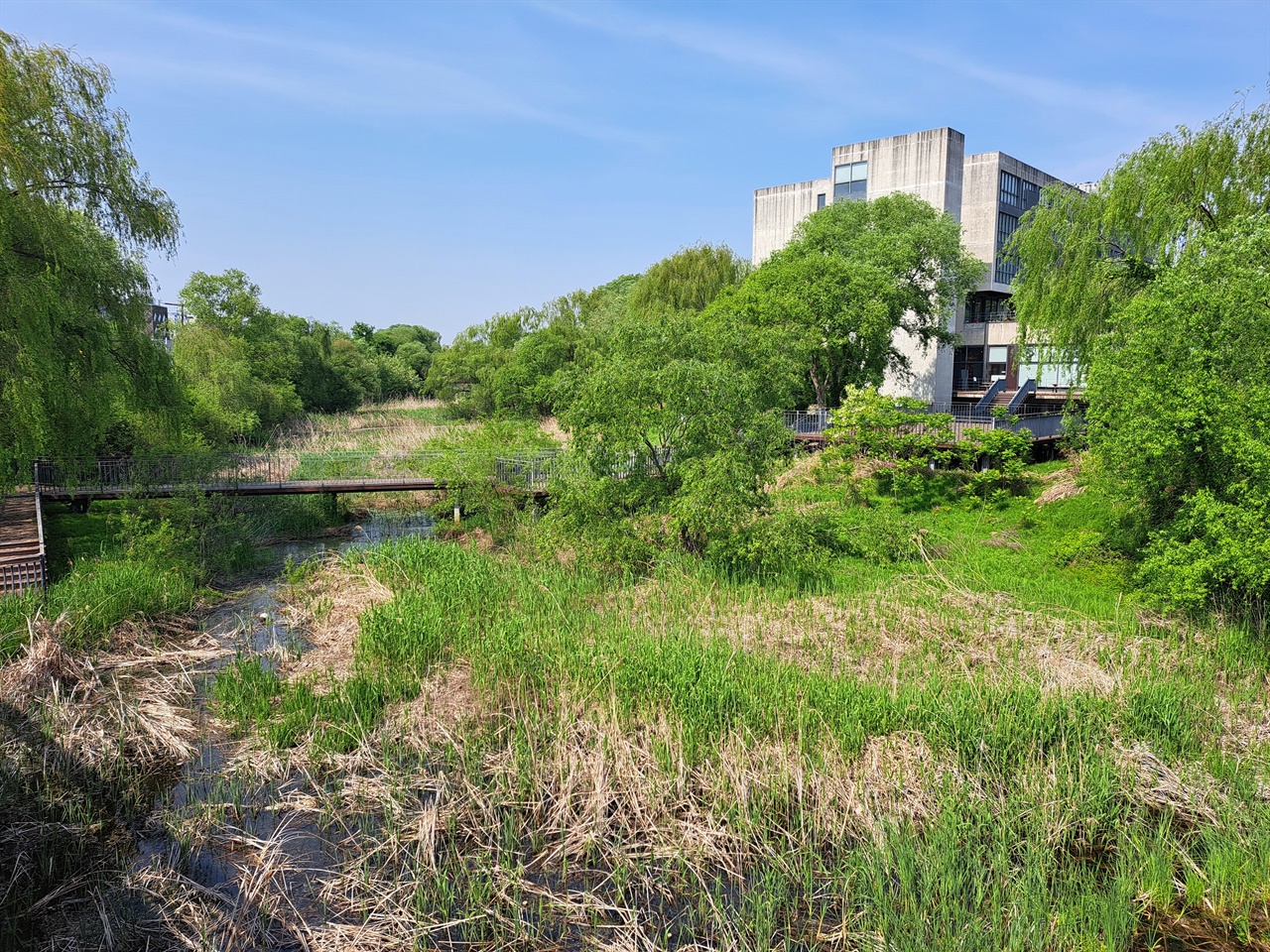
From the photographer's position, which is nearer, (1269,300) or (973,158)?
(1269,300)

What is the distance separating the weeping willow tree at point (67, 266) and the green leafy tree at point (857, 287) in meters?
18.1

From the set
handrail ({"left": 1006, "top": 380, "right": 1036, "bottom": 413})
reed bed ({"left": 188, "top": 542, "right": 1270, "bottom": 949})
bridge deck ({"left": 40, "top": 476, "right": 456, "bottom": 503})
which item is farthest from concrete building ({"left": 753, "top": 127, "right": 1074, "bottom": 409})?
A: reed bed ({"left": 188, "top": 542, "right": 1270, "bottom": 949})

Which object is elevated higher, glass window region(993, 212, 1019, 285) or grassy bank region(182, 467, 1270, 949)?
glass window region(993, 212, 1019, 285)

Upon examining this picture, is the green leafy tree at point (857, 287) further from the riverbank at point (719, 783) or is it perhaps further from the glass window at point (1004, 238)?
the riverbank at point (719, 783)

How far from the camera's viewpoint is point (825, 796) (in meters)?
8.00

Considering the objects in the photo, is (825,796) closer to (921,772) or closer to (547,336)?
(921,772)

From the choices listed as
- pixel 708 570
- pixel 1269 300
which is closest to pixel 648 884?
pixel 708 570

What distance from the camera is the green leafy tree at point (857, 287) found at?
2958cm

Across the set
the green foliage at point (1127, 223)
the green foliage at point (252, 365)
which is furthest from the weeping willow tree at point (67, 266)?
the green foliage at point (1127, 223)

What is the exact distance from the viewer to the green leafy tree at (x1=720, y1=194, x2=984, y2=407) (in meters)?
29.6

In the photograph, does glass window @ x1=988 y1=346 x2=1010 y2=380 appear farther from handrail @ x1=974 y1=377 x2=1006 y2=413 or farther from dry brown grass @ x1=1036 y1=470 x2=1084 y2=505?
dry brown grass @ x1=1036 y1=470 x2=1084 y2=505

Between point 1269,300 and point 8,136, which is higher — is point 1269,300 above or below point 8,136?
below

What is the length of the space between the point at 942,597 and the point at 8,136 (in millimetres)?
19200

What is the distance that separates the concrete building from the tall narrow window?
6cm
